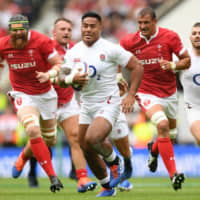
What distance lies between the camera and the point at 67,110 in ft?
38.5

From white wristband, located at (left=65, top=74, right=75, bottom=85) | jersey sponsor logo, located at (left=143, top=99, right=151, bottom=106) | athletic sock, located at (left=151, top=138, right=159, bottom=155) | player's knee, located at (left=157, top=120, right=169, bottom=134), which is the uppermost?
white wristband, located at (left=65, top=74, right=75, bottom=85)

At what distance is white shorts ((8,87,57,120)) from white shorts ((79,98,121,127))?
1.22 meters

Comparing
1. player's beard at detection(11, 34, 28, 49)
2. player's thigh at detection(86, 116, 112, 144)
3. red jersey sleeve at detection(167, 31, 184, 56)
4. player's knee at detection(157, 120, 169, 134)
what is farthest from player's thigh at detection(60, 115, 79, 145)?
red jersey sleeve at detection(167, 31, 184, 56)

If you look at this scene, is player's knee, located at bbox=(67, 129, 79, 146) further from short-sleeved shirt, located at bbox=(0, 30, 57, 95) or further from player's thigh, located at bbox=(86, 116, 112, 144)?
player's thigh, located at bbox=(86, 116, 112, 144)

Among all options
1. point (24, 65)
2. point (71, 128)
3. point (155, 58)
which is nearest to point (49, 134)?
point (71, 128)

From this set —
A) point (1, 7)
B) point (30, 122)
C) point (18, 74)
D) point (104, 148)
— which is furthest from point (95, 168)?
point (1, 7)

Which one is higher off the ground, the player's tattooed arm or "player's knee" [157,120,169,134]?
the player's tattooed arm

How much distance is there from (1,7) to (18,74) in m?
12.0

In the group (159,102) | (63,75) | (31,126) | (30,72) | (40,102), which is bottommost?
(31,126)

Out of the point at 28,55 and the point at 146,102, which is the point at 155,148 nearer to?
the point at 146,102

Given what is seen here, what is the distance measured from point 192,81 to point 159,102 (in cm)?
68

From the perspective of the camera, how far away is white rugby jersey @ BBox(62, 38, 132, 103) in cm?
938

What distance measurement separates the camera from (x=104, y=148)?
31.3 ft

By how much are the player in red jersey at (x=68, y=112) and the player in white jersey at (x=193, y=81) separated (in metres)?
2.01
